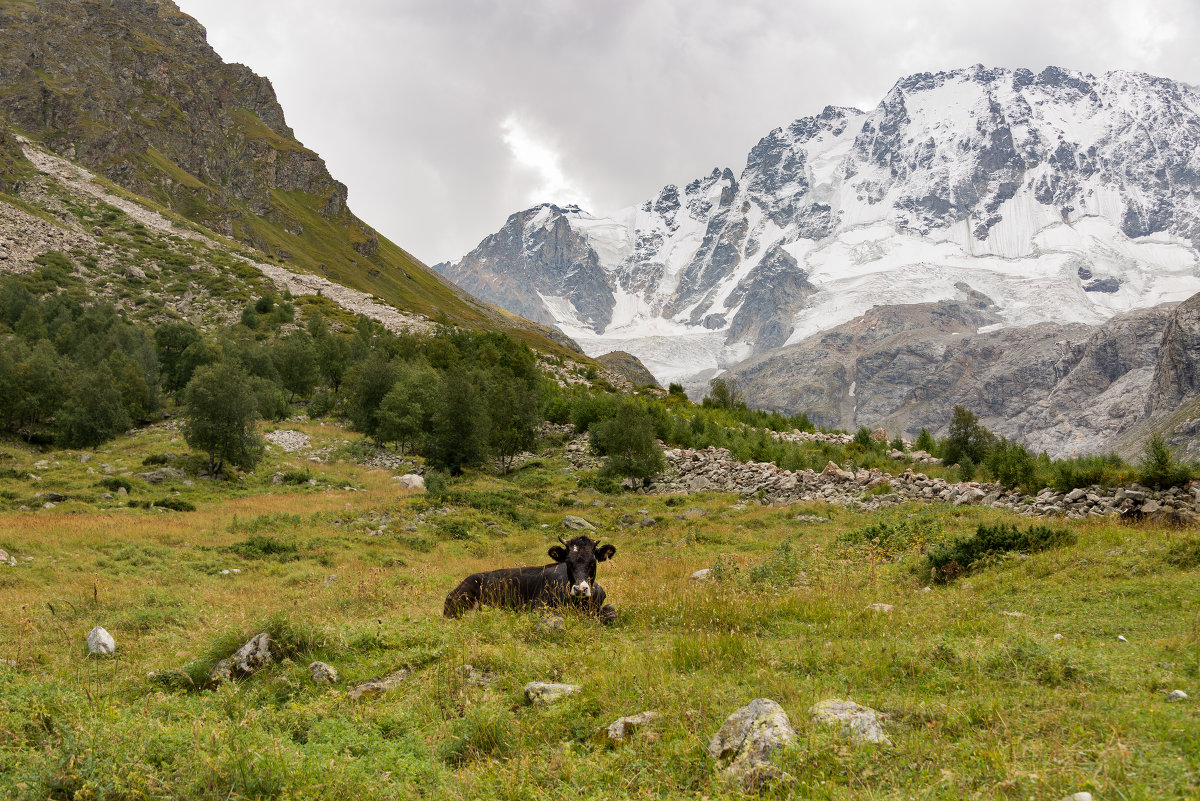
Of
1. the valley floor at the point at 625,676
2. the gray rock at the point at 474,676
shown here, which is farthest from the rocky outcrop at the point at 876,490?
the gray rock at the point at 474,676

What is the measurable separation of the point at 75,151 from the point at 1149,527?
14058 cm

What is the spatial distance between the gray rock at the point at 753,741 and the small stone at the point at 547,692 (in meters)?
1.72

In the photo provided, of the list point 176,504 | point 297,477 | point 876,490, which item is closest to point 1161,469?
point 876,490

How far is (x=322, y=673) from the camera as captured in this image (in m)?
7.32

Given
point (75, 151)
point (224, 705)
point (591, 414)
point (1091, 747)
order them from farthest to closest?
point (75, 151) < point (591, 414) < point (224, 705) < point (1091, 747)

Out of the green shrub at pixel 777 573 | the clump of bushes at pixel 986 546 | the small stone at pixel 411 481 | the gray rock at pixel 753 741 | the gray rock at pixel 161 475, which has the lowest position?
the gray rock at pixel 161 475

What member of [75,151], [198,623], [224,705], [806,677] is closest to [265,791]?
[224,705]

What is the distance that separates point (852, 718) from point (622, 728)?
1957 millimetres

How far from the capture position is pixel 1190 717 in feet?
15.4

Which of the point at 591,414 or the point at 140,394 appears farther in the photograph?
the point at 591,414

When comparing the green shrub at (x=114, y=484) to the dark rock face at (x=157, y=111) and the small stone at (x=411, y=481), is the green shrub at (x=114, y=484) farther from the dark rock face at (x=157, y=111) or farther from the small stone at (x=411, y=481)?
the dark rock face at (x=157, y=111)

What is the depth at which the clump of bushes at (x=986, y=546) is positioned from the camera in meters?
12.2

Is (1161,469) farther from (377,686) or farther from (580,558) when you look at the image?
(377,686)

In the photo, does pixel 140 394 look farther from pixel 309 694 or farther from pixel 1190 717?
pixel 1190 717
